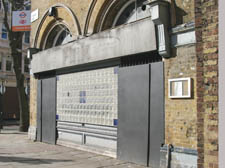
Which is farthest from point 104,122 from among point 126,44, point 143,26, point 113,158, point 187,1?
point 187,1

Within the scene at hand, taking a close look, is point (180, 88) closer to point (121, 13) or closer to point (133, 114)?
point (133, 114)

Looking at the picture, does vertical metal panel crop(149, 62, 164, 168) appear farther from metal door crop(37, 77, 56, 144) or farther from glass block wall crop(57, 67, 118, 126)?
metal door crop(37, 77, 56, 144)

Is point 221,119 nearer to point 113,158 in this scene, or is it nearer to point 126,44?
point 126,44

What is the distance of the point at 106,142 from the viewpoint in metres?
9.09

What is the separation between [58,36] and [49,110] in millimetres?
3335

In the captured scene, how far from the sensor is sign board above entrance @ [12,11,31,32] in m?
14.4

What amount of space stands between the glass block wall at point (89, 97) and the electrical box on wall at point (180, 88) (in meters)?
2.34

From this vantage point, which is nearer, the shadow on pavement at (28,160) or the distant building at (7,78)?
the shadow on pavement at (28,160)

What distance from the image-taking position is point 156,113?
23.6 feet

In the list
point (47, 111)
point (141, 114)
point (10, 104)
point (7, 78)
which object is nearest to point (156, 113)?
point (141, 114)

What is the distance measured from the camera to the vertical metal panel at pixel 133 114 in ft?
24.6

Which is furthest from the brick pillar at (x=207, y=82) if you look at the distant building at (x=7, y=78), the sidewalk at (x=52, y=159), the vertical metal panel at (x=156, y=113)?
the distant building at (x=7, y=78)

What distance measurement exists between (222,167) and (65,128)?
813cm

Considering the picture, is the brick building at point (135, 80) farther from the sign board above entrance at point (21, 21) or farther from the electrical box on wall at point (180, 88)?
the sign board above entrance at point (21, 21)
